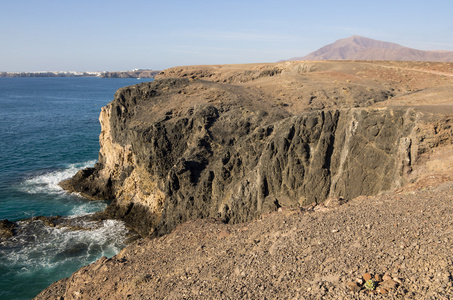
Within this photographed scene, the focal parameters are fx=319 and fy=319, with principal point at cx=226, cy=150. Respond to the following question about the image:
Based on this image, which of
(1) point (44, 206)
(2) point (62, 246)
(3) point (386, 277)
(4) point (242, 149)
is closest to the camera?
(3) point (386, 277)

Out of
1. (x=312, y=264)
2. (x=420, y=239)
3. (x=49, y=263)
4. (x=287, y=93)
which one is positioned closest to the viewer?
(x=420, y=239)

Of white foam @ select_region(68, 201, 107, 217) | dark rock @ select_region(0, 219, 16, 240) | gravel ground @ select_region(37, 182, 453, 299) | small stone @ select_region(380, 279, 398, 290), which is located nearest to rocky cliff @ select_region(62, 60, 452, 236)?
white foam @ select_region(68, 201, 107, 217)

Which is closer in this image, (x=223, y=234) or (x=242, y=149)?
(x=223, y=234)

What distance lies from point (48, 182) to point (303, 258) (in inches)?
Result: 1324

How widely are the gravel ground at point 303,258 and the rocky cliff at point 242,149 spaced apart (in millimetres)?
2366

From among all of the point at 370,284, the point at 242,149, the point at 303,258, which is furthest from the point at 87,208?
the point at 370,284

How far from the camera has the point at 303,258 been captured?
1212cm

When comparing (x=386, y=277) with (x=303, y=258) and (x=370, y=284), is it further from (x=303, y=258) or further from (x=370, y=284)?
(x=303, y=258)

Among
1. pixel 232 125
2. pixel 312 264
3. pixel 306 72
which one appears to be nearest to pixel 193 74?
pixel 306 72

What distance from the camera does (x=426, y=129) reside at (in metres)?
16.3

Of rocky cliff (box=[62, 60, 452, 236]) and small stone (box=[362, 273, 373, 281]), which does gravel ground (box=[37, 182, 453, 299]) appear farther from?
rocky cliff (box=[62, 60, 452, 236])

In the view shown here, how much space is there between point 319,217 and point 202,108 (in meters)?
15.0

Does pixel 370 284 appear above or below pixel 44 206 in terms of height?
above

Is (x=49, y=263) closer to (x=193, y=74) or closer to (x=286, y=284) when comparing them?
(x=286, y=284)
